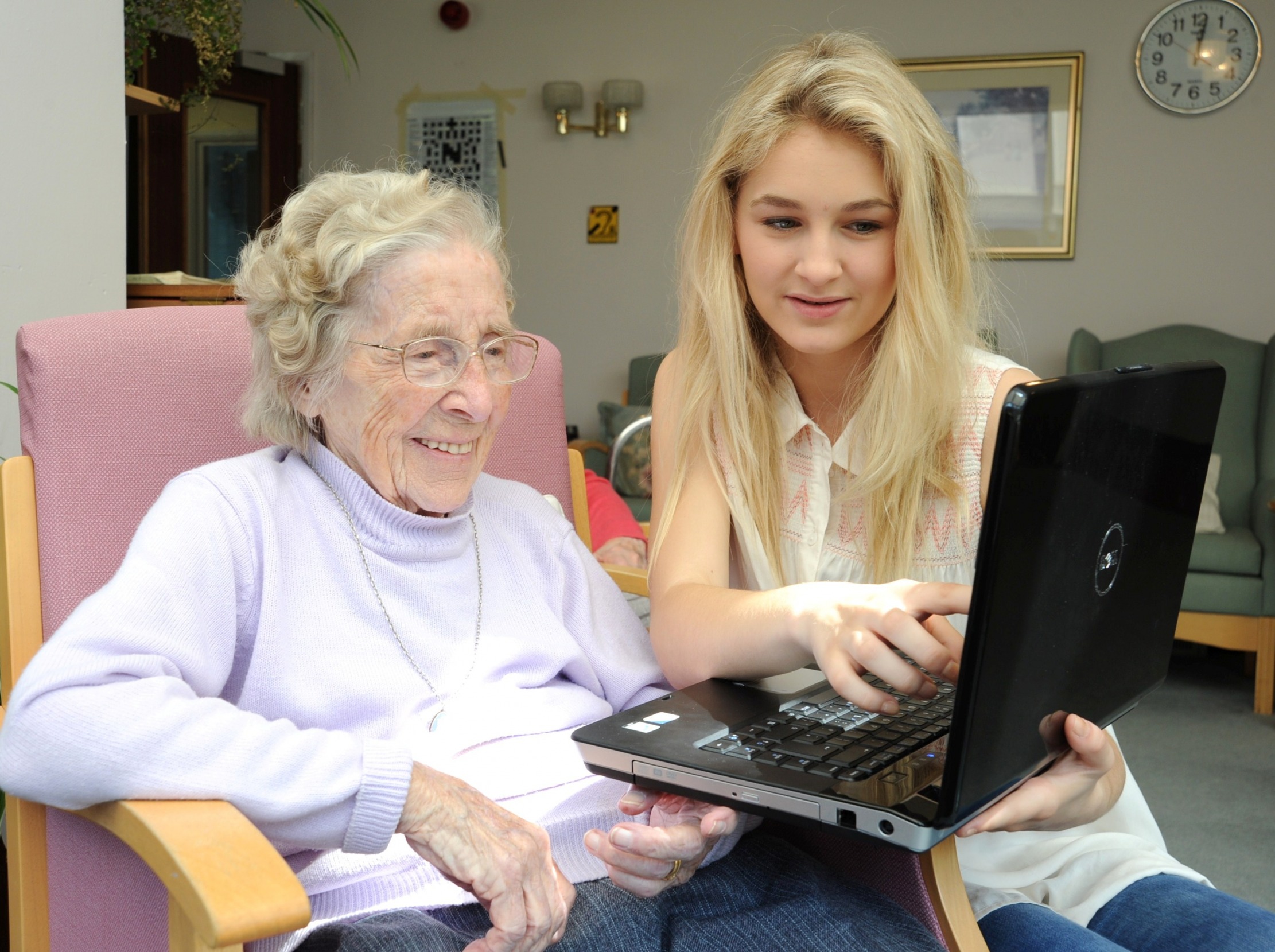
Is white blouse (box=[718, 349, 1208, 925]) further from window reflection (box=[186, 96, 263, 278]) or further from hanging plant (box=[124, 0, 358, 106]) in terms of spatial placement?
window reflection (box=[186, 96, 263, 278])

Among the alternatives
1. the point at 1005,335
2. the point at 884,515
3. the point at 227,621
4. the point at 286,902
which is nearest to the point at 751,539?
the point at 884,515

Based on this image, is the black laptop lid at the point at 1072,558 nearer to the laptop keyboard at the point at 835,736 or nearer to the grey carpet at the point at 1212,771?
the laptop keyboard at the point at 835,736

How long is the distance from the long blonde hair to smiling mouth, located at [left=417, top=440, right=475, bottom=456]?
26cm

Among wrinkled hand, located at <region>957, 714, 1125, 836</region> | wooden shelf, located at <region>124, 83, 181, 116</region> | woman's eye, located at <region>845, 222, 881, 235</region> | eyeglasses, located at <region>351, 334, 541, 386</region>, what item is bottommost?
wrinkled hand, located at <region>957, 714, 1125, 836</region>

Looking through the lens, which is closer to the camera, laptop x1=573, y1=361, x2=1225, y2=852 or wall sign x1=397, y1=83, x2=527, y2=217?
laptop x1=573, y1=361, x2=1225, y2=852

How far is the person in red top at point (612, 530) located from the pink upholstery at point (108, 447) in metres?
0.84

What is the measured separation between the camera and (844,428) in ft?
4.37

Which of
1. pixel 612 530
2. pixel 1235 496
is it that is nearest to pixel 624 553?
pixel 612 530

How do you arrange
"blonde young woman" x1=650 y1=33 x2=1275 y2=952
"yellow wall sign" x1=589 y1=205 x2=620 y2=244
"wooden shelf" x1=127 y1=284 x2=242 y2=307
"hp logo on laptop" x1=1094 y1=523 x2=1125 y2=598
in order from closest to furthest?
"hp logo on laptop" x1=1094 y1=523 x2=1125 y2=598
"blonde young woman" x1=650 y1=33 x2=1275 y2=952
"wooden shelf" x1=127 y1=284 x2=242 y2=307
"yellow wall sign" x1=589 y1=205 x2=620 y2=244

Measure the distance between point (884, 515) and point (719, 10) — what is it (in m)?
4.55

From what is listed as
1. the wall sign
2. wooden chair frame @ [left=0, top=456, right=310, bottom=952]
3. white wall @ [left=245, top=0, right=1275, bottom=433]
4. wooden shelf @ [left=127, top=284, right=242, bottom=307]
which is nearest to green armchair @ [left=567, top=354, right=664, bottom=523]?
white wall @ [left=245, top=0, right=1275, bottom=433]

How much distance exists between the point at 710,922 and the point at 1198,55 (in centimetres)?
481

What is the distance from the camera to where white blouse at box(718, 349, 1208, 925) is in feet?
3.65

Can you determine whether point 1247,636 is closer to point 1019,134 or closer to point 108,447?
point 1019,134
